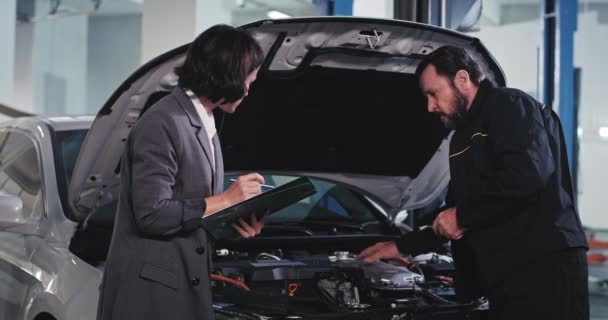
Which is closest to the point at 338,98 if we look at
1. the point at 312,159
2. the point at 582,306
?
the point at 312,159

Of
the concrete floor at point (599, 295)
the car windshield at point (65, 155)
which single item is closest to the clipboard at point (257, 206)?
the car windshield at point (65, 155)

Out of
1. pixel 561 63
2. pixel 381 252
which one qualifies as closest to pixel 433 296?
pixel 381 252

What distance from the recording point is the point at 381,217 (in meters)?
4.00

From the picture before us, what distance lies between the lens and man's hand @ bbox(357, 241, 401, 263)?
2980 millimetres

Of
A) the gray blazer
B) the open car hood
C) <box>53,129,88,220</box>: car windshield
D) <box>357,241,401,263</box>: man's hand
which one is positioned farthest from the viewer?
<box>53,129,88,220</box>: car windshield

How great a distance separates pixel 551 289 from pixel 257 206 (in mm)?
976

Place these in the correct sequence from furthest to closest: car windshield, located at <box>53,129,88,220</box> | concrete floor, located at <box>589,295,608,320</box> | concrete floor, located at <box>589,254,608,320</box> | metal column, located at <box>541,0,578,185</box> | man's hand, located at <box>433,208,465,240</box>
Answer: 1. concrete floor, located at <box>589,254,608,320</box>
2. concrete floor, located at <box>589,295,608,320</box>
3. metal column, located at <box>541,0,578,185</box>
4. car windshield, located at <box>53,129,88,220</box>
5. man's hand, located at <box>433,208,465,240</box>

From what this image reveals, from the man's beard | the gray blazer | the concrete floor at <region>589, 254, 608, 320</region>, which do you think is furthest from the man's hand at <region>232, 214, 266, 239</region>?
the concrete floor at <region>589, 254, 608, 320</region>

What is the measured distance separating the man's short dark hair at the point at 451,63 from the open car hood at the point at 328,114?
0.19m

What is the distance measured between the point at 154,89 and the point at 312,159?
1.19 metres

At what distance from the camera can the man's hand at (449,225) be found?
2572 millimetres

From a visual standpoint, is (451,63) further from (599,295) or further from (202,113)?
(599,295)

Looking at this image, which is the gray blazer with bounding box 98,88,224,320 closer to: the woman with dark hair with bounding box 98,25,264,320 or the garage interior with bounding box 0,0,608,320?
the woman with dark hair with bounding box 98,25,264,320

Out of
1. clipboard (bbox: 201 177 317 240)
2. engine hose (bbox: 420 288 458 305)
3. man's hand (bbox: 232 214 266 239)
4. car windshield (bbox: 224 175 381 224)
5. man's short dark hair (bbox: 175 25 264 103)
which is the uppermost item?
man's short dark hair (bbox: 175 25 264 103)
